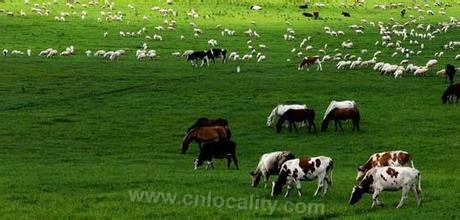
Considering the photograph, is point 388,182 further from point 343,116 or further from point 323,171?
point 343,116

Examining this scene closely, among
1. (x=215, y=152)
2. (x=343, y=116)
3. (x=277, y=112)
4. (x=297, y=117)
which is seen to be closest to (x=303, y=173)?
(x=215, y=152)

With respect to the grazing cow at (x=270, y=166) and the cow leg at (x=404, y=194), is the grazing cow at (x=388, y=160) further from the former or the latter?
the cow leg at (x=404, y=194)

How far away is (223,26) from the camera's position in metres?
80.4

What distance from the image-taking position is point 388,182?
1784 centimetres

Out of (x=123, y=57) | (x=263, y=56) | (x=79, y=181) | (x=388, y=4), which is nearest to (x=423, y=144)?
(x=79, y=181)

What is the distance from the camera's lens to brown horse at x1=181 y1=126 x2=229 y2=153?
28.4m

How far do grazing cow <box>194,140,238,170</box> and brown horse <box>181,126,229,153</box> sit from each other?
310 cm

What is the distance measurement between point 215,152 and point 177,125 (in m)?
9.37

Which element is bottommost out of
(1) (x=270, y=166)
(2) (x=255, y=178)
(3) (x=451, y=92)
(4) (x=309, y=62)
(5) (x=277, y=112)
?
(2) (x=255, y=178)

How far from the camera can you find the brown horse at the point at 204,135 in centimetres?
2839

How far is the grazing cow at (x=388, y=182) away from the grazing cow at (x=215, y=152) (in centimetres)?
738

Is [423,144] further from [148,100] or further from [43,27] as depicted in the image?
[43,27]

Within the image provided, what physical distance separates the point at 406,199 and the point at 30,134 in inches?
738

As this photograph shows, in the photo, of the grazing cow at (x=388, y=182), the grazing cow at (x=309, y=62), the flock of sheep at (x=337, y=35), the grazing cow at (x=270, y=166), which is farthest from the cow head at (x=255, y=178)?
the grazing cow at (x=309, y=62)
